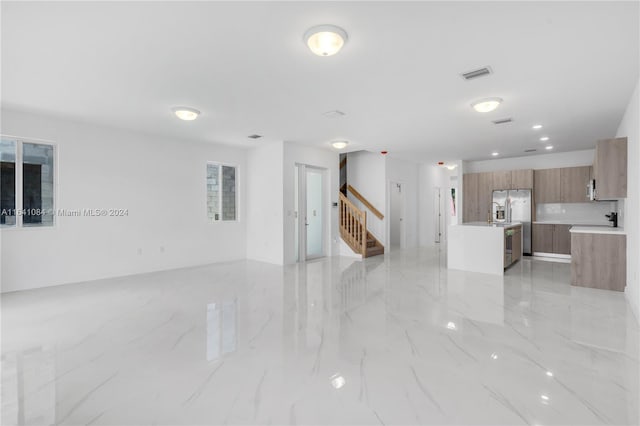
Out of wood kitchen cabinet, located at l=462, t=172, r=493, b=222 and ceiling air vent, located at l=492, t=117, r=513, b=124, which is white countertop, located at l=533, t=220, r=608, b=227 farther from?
ceiling air vent, located at l=492, t=117, r=513, b=124

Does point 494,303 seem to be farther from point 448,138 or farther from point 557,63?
point 448,138

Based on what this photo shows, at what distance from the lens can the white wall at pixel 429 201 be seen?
1061cm

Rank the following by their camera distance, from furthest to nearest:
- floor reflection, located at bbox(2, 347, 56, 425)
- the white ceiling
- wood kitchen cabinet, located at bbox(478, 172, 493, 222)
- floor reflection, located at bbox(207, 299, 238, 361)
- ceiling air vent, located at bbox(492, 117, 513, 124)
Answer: wood kitchen cabinet, located at bbox(478, 172, 493, 222) < ceiling air vent, located at bbox(492, 117, 513, 124) < floor reflection, located at bbox(207, 299, 238, 361) < the white ceiling < floor reflection, located at bbox(2, 347, 56, 425)

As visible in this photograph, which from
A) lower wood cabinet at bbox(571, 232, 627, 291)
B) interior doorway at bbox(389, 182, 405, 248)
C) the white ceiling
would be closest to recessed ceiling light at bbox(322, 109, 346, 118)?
the white ceiling

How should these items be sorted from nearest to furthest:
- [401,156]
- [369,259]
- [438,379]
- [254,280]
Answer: [438,379] → [254,280] → [369,259] → [401,156]

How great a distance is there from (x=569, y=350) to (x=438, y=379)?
1.41 meters

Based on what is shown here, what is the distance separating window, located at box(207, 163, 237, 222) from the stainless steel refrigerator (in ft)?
22.2

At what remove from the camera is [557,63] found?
3316mm

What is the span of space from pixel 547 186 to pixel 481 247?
11.2 ft

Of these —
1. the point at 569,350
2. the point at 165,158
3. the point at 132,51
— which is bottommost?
the point at 569,350

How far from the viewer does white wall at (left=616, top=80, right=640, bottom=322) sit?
3.81 metres

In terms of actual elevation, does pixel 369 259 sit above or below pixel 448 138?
below

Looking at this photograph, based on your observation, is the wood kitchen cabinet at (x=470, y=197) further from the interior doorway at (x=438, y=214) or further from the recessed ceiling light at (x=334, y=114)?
the recessed ceiling light at (x=334, y=114)

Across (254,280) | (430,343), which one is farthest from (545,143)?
A: (254,280)
